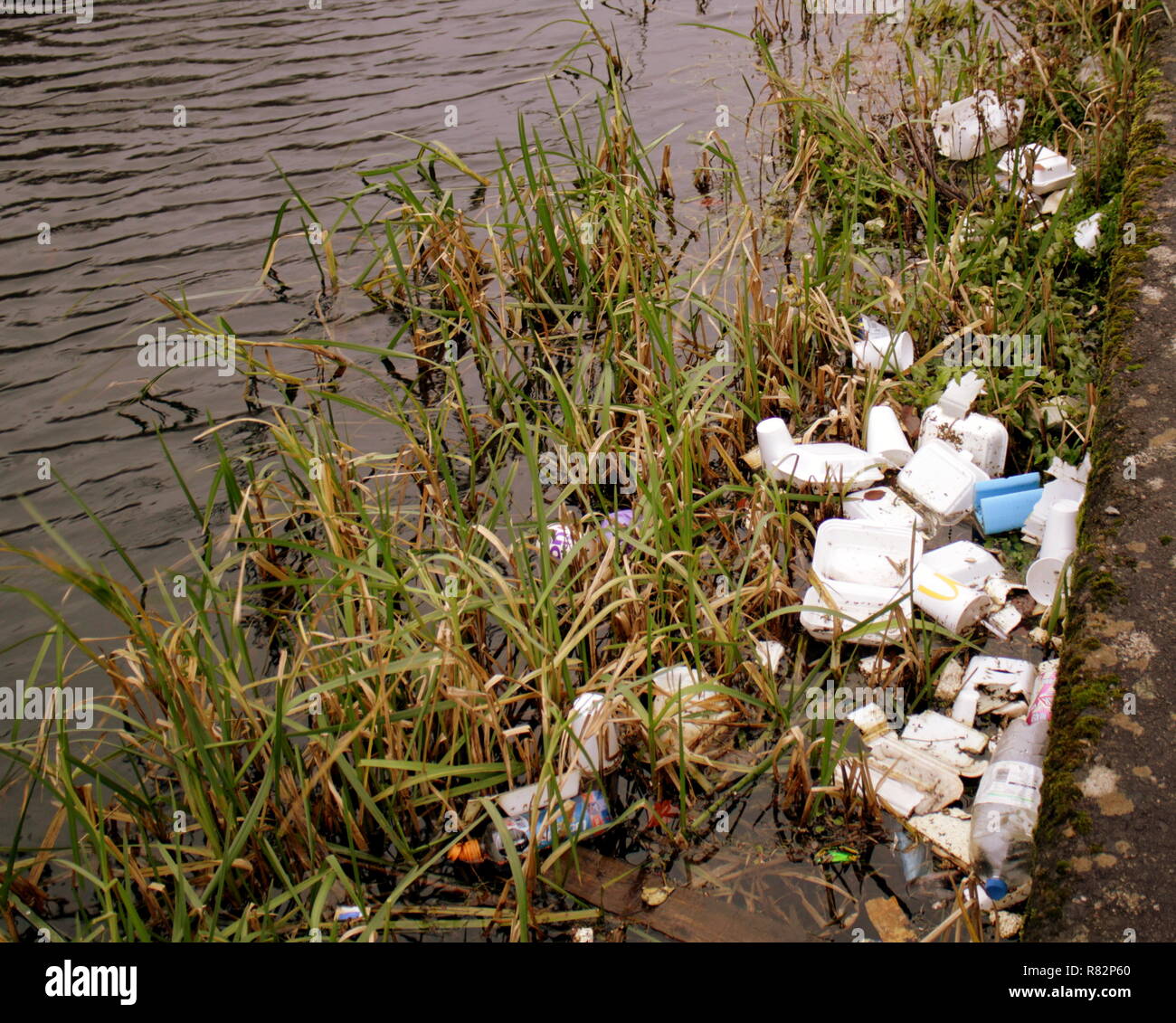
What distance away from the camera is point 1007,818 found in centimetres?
236

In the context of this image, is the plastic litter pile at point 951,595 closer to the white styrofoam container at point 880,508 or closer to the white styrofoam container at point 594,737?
the white styrofoam container at point 880,508

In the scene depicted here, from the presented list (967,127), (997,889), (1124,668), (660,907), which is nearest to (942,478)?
(1124,668)

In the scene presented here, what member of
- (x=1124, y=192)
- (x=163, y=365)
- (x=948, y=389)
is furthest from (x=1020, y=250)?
(x=163, y=365)

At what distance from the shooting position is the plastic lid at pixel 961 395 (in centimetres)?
348

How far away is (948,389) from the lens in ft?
11.6

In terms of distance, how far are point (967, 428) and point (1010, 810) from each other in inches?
56.7

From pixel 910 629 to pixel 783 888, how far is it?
0.78 m

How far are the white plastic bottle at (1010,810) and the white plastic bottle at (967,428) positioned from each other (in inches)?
41.2

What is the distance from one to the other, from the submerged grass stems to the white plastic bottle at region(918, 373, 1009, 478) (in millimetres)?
95

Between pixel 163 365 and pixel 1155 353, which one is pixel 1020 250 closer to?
pixel 1155 353

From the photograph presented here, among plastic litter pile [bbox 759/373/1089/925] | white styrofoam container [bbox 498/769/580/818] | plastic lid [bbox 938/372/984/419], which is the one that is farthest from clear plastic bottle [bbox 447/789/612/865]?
plastic lid [bbox 938/372/984/419]

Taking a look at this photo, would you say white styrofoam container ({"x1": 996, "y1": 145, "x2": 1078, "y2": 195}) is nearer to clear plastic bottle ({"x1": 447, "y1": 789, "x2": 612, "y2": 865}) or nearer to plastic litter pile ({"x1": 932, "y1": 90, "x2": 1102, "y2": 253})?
plastic litter pile ({"x1": 932, "y1": 90, "x2": 1102, "y2": 253})

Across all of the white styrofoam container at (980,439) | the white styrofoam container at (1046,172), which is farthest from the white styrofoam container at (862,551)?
the white styrofoam container at (1046,172)
